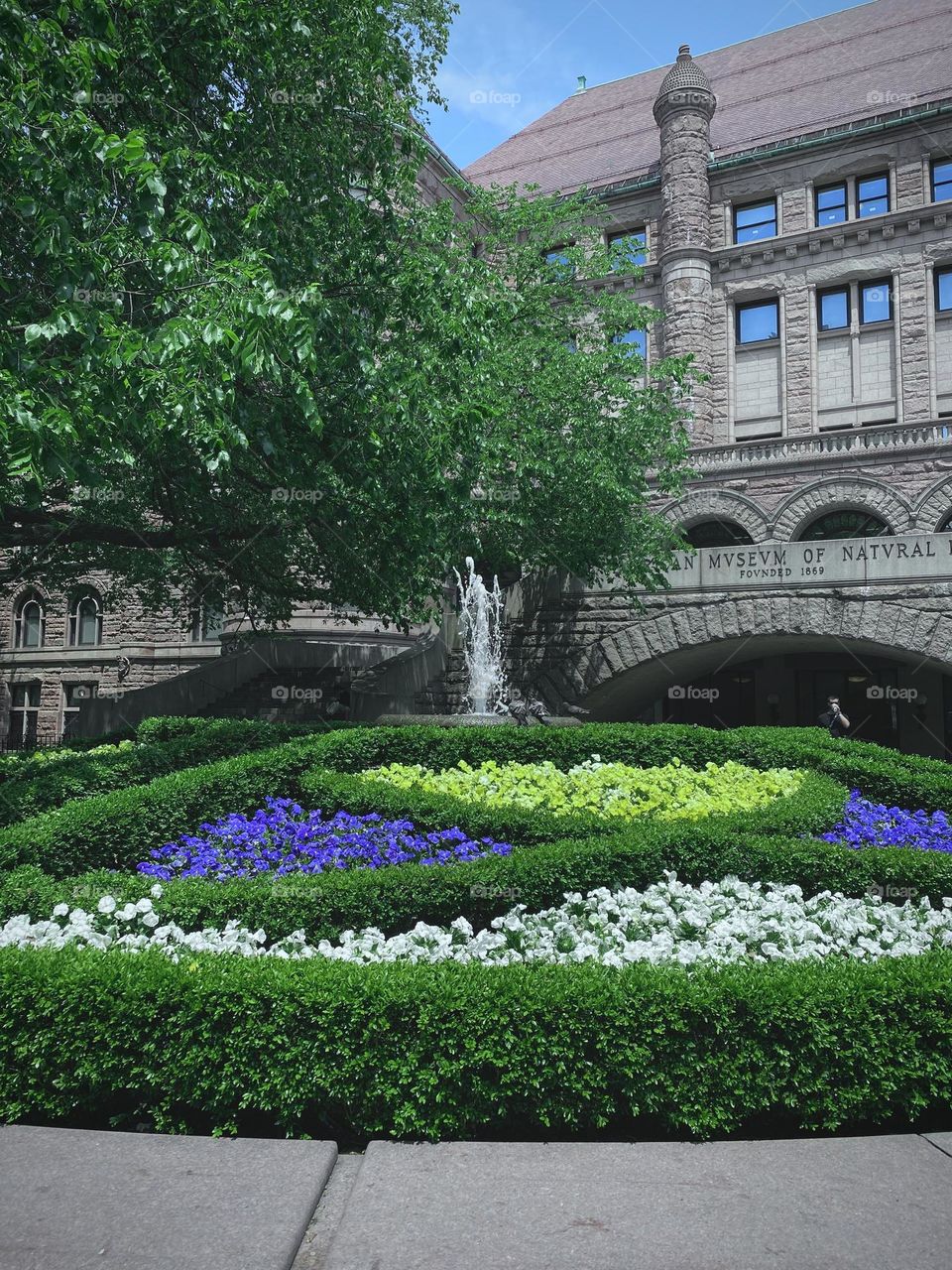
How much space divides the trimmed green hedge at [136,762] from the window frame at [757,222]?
24.7 metres

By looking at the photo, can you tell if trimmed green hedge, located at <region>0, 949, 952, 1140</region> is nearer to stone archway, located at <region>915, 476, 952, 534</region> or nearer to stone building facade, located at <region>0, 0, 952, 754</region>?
stone building facade, located at <region>0, 0, 952, 754</region>

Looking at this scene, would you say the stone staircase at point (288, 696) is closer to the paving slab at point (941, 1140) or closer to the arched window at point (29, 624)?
the arched window at point (29, 624)

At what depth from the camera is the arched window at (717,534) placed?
2667cm

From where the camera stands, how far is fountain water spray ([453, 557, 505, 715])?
20453 mm

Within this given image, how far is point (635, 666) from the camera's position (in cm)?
2055

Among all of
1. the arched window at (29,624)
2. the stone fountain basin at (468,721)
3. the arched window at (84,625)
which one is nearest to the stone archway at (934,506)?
the stone fountain basin at (468,721)

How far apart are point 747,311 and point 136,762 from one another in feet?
85.6

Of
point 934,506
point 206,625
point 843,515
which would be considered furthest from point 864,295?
point 206,625

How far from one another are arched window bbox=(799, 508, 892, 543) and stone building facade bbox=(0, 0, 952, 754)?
2.1 inches

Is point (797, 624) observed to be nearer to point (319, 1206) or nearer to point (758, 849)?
point (758, 849)

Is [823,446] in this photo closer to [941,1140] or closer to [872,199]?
[872,199]

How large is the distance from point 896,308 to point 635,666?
15282mm

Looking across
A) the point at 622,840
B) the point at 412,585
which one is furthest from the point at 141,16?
the point at 622,840

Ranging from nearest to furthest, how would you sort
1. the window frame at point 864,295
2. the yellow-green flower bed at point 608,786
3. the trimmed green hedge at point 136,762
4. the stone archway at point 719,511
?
the yellow-green flower bed at point 608,786 < the trimmed green hedge at point 136,762 < the stone archway at point 719,511 < the window frame at point 864,295
